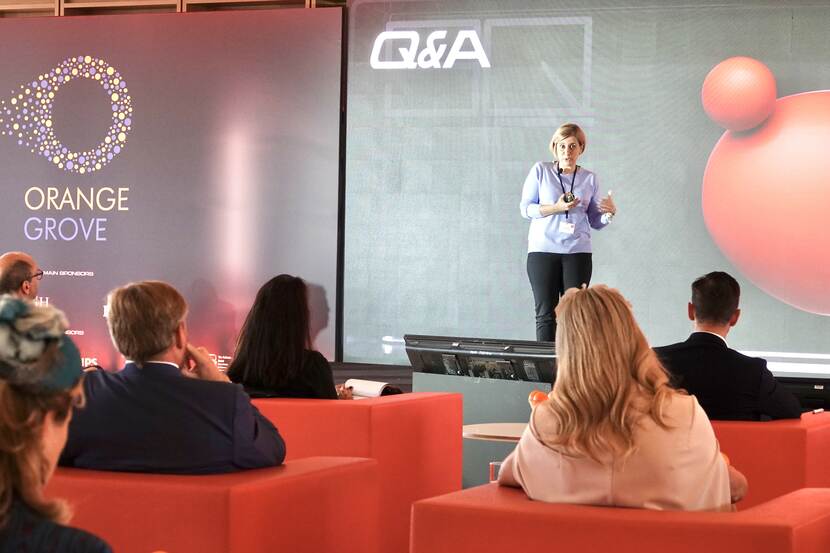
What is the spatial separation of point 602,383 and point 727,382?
1526 millimetres

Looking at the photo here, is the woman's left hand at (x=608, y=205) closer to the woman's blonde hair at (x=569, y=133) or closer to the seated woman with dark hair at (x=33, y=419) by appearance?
the woman's blonde hair at (x=569, y=133)

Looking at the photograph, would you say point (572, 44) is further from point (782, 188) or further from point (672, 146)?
point (782, 188)

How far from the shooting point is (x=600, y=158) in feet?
23.9

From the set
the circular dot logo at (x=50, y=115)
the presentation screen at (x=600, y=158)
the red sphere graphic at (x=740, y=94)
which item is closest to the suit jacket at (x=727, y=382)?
the presentation screen at (x=600, y=158)

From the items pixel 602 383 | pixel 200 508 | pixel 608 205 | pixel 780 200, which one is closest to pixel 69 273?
pixel 608 205

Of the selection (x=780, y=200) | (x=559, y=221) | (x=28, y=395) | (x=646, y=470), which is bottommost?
(x=646, y=470)

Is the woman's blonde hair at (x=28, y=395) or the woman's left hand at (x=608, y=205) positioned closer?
the woman's blonde hair at (x=28, y=395)

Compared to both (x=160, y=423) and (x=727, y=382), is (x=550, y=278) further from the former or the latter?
(x=160, y=423)

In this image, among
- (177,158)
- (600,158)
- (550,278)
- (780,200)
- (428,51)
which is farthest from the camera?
(177,158)

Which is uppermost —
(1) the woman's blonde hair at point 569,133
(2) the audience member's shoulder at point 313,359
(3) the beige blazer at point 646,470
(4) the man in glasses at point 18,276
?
(1) the woman's blonde hair at point 569,133

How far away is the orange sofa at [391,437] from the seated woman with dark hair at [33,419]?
2455mm

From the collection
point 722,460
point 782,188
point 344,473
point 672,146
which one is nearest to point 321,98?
point 672,146

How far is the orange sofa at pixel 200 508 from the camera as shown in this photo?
2453mm

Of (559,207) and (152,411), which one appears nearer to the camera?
(152,411)
